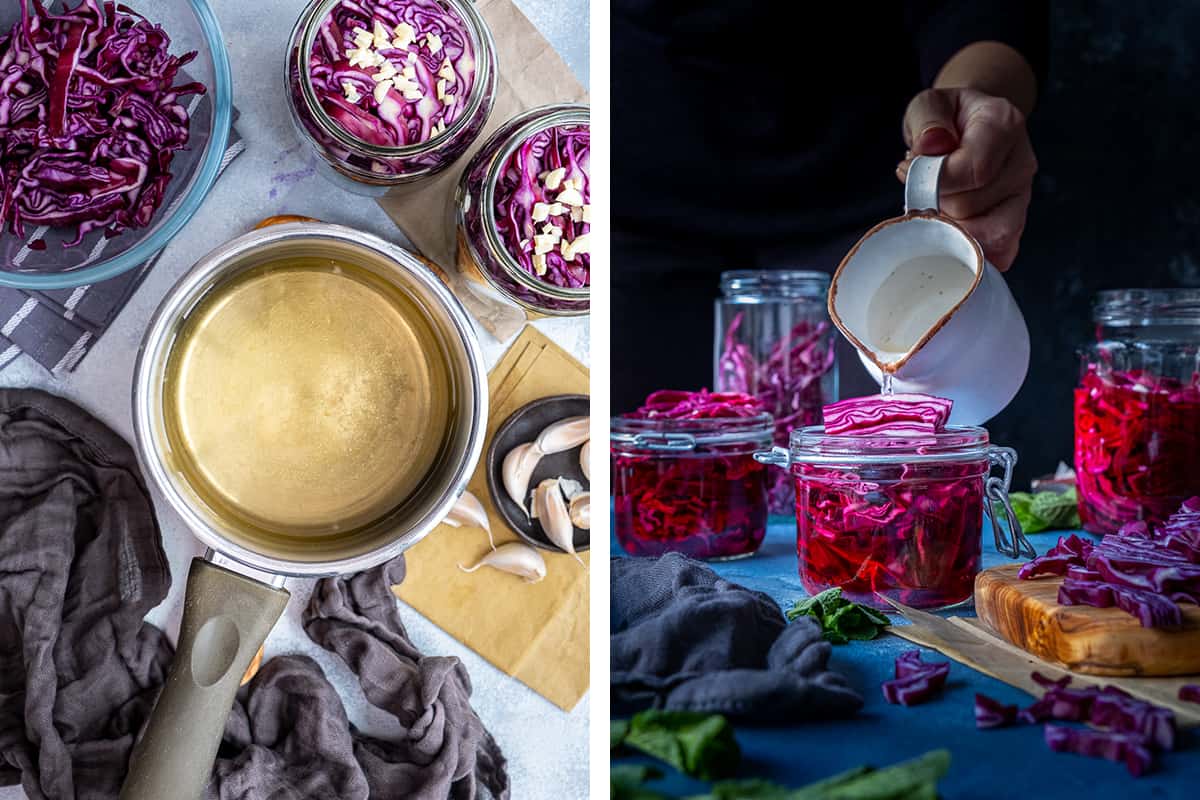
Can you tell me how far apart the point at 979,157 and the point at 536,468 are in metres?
0.50

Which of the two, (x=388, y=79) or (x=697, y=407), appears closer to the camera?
(x=388, y=79)

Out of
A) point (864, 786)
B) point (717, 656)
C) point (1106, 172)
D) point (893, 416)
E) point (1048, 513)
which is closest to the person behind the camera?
point (864, 786)

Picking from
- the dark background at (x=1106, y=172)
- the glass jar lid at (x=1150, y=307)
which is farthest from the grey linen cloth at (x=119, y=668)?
the dark background at (x=1106, y=172)

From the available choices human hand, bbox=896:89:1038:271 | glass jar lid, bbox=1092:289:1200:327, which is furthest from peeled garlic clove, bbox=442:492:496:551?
glass jar lid, bbox=1092:289:1200:327

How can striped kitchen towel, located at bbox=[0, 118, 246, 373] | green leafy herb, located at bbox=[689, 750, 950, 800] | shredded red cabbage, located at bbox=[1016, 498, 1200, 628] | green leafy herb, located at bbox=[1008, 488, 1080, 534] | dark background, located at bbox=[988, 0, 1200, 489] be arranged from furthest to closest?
dark background, located at bbox=[988, 0, 1200, 489]
green leafy herb, located at bbox=[1008, 488, 1080, 534]
striped kitchen towel, located at bbox=[0, 118, 246, 373]
shredded red cabbage, located at bbox=[1016, 498, 1200, 628]
green leafy herb, located at bbox=[689, 750, 950, 800]

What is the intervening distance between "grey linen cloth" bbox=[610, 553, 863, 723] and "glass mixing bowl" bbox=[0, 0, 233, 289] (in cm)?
46

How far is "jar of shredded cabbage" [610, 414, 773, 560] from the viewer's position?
2.78 feet

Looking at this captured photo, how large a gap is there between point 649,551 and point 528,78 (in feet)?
1.45

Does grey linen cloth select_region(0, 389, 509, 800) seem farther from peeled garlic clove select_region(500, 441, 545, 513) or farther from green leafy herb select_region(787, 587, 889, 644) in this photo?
green leafy herb select_region(787, 587, 889, 644)

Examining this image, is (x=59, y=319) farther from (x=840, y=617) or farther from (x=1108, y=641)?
(x=1108, y=641)

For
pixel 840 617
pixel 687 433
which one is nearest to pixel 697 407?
pixel 687 433

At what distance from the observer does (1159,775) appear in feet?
1.67

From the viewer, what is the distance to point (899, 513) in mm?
693

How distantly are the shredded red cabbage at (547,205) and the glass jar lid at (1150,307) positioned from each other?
49 cm
